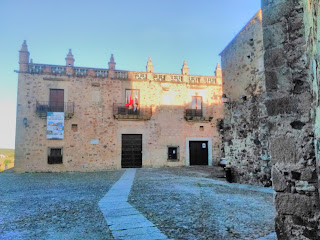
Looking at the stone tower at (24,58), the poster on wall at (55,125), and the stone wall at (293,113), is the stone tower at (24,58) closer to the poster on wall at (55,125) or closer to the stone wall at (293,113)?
the poster on wall at (55,125)

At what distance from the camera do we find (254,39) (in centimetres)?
759

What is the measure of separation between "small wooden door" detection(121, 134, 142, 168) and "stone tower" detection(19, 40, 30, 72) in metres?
7.59

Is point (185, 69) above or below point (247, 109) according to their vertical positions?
above

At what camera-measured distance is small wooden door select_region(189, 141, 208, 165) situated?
16.9m

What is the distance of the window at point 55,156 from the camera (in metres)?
14.4

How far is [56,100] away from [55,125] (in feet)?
5.46

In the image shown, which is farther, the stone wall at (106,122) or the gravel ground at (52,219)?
the stone wall at (106,122)

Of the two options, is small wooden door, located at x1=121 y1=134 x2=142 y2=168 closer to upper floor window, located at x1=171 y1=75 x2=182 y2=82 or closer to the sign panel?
the sign panel

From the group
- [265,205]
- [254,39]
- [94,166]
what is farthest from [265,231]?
[94,166]

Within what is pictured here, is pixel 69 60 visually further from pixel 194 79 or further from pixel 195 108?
pixel 195 108

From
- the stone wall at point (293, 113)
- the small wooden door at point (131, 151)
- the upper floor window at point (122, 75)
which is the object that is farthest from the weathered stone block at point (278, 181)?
the upper floor window at point (122, 75)

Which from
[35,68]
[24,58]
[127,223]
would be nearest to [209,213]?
[127,223]

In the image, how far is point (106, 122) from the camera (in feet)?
50.7

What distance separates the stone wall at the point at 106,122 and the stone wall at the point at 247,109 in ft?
26.4
